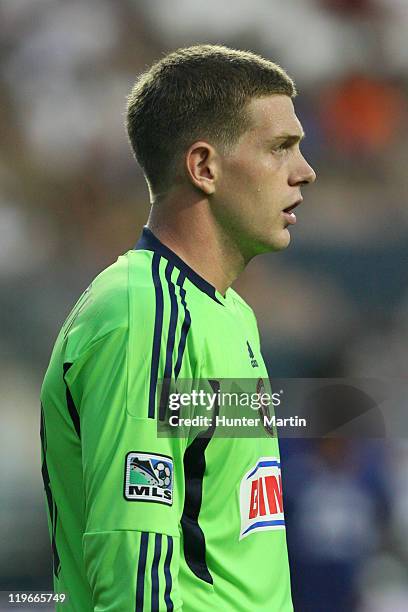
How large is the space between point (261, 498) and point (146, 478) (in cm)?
22

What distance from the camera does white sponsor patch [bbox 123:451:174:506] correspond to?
927 millimetres

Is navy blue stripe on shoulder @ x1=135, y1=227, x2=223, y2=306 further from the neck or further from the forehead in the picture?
the forehead

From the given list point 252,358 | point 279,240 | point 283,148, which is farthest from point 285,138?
point 252,358

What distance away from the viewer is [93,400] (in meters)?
0.97

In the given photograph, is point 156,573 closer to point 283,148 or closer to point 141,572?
point 141,572

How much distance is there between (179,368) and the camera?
988 millimetres

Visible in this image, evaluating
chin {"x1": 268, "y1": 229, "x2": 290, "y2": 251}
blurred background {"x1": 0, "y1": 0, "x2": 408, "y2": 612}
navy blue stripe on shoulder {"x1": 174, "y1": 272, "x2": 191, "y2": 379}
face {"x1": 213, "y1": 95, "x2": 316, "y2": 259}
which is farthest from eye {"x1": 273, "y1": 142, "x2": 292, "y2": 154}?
blurred background {"x1": 0, "y1": 0, "x2": 408, "y2": 612}

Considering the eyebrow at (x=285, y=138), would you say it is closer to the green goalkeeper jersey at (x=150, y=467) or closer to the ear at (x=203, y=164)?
the ear at (x=203, y=164)

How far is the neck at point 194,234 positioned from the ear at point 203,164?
1.0 inches

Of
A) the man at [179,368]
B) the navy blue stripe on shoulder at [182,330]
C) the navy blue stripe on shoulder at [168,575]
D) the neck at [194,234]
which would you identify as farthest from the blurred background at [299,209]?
the navy blue stripe on shoulder at [168,575]

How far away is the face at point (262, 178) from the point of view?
46.1 inches

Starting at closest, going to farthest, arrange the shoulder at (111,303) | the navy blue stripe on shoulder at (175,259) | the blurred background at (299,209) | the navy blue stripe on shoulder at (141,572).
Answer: the navy blue stripe on shoulder at (141,572)
the shoulder at (111,303)
the navy blue stripe on shoulder at (175,259)
the blurred background at (299,209)

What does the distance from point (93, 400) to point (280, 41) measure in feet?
6.31

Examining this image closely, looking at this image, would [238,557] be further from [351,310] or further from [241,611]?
[351,310]
